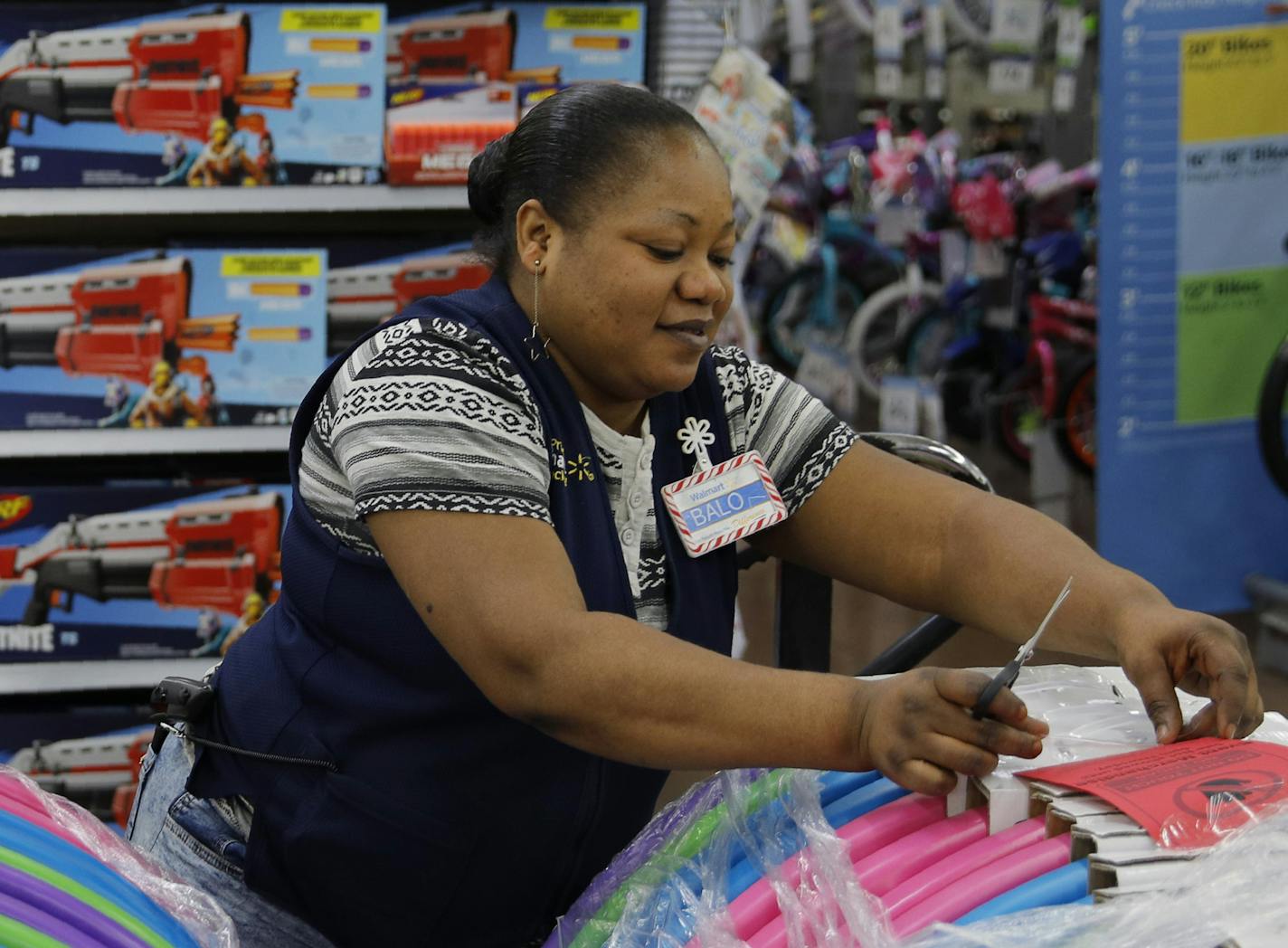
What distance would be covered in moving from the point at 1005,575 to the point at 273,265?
70.1 inches

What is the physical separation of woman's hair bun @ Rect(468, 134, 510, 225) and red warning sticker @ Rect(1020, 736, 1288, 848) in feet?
2.38

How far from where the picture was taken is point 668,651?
1045 millimetres

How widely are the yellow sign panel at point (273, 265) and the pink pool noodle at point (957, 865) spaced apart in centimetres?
202

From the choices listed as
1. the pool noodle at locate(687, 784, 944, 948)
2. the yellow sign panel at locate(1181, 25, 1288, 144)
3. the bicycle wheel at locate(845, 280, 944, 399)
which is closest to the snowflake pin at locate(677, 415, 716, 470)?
the pool noodle at locate(687, 784, 944, 948)

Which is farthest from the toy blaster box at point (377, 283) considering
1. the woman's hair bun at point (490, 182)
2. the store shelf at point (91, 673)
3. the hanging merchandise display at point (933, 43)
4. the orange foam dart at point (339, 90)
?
the hanging merchandise display at point (933, 43)

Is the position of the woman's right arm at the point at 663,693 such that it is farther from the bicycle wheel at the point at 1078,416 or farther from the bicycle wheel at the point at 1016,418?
the bicycle wheel at the point at 1016,418

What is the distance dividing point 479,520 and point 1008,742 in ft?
1.40

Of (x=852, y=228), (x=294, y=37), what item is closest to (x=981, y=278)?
(x=852, y=228)

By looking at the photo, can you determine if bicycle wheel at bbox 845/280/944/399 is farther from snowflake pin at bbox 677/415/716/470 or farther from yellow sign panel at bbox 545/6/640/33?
snowflake pin at bbox 677/415/716/470

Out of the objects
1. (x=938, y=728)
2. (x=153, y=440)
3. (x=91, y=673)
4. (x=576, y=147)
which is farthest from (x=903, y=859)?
(x=91, y=673)

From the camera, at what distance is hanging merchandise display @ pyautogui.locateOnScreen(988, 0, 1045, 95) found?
689 centimetres

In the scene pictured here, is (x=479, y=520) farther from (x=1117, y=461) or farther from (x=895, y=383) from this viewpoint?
(x=895, y=383)

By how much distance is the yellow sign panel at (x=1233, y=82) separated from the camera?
13.9 ft

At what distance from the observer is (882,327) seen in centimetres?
779
